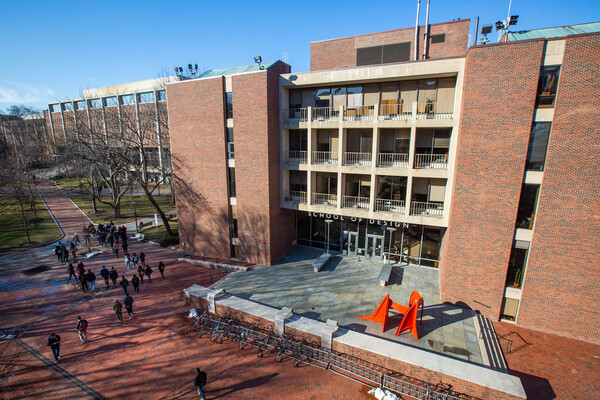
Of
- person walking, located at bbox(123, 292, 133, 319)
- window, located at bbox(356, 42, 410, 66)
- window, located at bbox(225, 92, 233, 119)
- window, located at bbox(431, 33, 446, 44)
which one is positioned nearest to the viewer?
person walking, located at bbox(123, 292, 133, 319)

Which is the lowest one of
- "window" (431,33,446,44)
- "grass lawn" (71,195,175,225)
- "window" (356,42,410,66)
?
"grass lawn" (71,195,175,225)

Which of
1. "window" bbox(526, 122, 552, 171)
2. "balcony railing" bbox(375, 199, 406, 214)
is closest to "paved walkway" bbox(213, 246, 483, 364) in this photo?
"balcony railing" bbox(375, 199, 406, 214)

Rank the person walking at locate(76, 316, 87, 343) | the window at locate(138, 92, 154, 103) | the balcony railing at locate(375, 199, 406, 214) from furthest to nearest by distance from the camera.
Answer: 1. the window at locate(138, 92, 154, 103)
2. the balcony railing at locate(375, 199, 406, 214)
3. the person walking at locate(76, 316, 87, 343)

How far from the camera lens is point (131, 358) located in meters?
11.5

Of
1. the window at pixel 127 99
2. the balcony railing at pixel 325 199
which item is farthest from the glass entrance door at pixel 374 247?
the window at pixel 127 99

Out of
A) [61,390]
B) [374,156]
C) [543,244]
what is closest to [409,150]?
[374,156]

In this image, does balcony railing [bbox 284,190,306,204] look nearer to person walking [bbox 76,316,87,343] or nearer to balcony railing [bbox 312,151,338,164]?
balcony railing [bbox 312,151,338,164]

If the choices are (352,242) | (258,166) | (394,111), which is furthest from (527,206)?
(258,166)

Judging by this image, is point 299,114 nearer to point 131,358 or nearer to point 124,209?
point 131,358

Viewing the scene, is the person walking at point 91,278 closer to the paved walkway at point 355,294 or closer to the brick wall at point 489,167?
the paved walkway at point 355,294

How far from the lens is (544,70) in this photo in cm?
1147

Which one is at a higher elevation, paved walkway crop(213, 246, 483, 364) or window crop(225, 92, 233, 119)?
window crop(225, 92, 233, 119)

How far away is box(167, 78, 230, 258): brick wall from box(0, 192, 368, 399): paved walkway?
472cm

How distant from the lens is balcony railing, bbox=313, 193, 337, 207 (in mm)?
18844
